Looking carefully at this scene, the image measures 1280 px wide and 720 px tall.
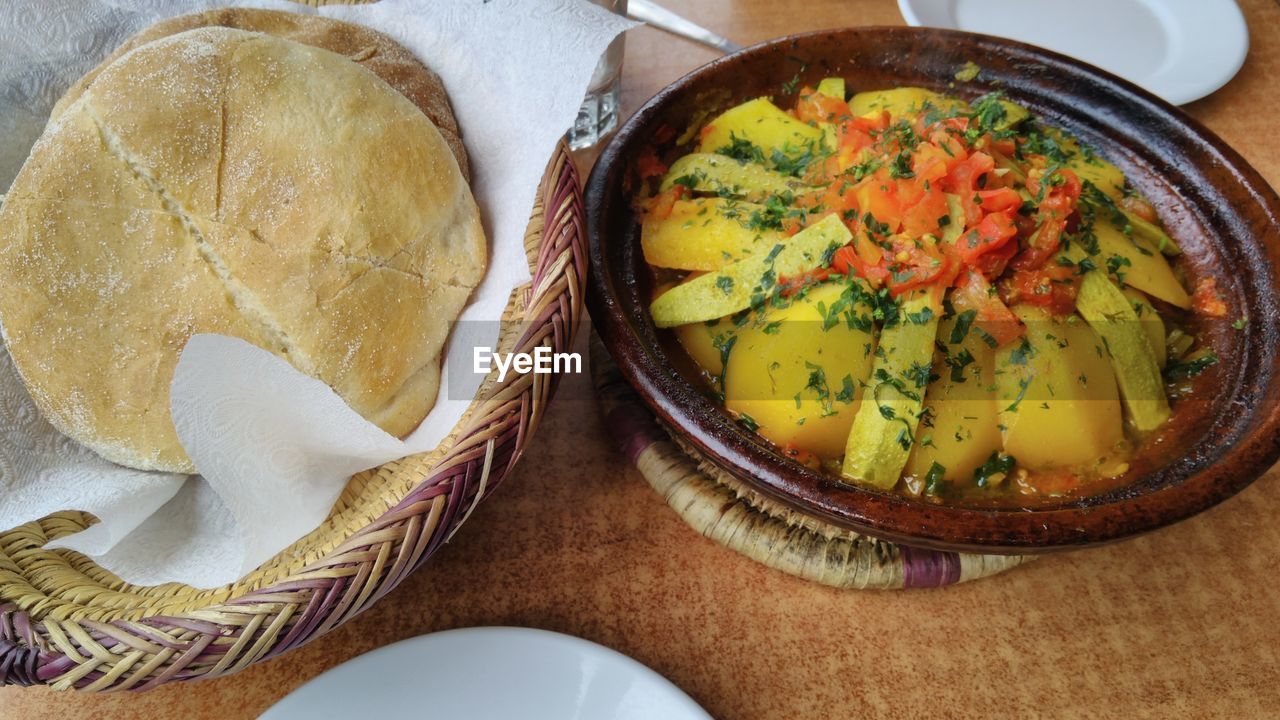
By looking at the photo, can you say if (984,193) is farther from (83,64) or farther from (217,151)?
(83,64)

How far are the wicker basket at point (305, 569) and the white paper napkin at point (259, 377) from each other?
0.13 ft

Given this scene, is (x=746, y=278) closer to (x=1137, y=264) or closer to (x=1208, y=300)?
(x=1137, y=264)

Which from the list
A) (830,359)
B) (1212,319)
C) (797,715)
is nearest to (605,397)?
(830,359)

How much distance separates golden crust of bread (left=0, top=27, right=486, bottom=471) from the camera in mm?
1104

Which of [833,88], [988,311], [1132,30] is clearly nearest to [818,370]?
[988,311]

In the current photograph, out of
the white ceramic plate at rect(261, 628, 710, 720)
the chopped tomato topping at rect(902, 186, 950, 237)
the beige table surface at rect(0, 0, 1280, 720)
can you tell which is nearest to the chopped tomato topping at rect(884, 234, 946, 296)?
the chopped tomato topping at rect(902, 186, 950, 237)

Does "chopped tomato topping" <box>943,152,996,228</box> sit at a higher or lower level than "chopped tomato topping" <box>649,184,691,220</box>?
higher

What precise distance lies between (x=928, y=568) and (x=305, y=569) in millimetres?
805

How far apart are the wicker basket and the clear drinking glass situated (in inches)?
22.1

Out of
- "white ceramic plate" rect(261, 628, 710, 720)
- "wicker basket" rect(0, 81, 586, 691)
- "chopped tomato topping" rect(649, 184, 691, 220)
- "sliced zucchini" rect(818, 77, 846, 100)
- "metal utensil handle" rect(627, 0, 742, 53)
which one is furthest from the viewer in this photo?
"metal utensil handle" rect(627, 0, 742, 53)

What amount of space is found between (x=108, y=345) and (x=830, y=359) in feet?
3.19

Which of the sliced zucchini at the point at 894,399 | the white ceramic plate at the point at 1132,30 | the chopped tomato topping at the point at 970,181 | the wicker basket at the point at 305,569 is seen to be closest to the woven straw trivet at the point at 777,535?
the sliced zucchini at the point at 894,399

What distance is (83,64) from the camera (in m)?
1.42

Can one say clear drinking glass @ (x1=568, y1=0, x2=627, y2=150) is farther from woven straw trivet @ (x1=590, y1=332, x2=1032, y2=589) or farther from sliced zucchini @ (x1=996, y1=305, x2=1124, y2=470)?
sliced zucchini @ (x1=996, y1=305, x2=1124, y2=470)
